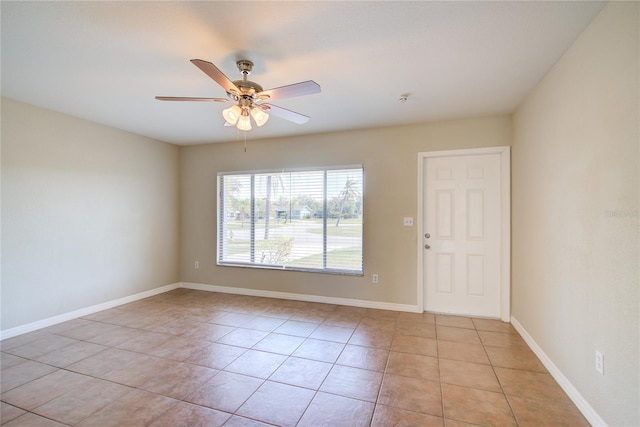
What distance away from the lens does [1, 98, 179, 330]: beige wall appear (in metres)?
3.05

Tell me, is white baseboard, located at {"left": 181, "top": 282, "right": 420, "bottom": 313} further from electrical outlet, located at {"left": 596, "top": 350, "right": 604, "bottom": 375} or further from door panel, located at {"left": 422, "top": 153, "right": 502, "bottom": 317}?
electrical outlet, located at {"left": 596, "top": 350, "right": 604, "bottom": 375}

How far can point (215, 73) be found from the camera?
5.88 ft

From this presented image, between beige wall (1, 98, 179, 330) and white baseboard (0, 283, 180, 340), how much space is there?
2.1 inches

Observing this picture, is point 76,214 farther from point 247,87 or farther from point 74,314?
point 247,87

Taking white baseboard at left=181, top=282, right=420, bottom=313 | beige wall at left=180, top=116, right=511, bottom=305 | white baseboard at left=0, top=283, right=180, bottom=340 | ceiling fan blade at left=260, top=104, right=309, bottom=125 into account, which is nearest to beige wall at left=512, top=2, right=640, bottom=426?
beige wall at left=180, top=116, right=511, bottom=305

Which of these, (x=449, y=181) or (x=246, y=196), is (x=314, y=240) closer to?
(x=246, y=196)

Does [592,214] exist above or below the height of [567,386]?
above

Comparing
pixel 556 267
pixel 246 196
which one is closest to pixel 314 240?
pixel 246 196

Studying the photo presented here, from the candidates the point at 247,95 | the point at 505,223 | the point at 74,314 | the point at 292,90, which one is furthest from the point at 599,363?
the point at 74,314

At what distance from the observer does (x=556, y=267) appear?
7.47ft

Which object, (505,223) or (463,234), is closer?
(505,223)

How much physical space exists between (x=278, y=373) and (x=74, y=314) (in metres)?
2.98

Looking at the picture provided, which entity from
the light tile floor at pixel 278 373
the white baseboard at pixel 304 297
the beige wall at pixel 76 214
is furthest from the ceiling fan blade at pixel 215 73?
the white baseboard at pixel 304 297

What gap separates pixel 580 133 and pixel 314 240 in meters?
3.13
